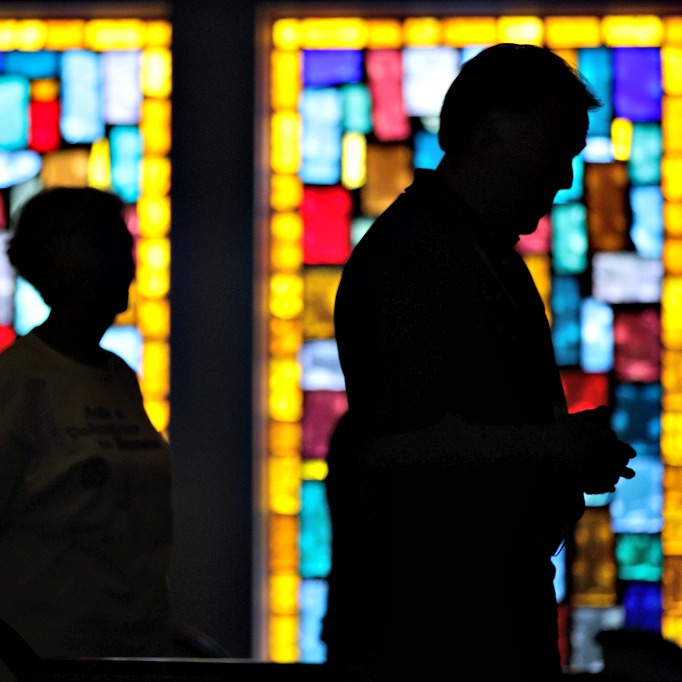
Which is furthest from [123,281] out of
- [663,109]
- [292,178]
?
[663,109]

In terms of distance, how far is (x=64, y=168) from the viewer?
15.5ft

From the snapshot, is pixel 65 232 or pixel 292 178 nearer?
pixel 65 232

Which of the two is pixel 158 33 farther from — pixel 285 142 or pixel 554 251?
pixel 554 251

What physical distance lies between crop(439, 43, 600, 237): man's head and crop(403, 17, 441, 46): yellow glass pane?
3.37m

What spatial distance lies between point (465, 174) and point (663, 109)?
11.2 feet

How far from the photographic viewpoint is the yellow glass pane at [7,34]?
15.6 ft

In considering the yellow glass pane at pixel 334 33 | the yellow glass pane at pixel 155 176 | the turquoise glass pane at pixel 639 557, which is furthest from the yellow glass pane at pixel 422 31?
the turquoise glass pane at pixel 639 557

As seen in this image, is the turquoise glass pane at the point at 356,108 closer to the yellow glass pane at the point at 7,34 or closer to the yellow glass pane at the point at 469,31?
the yellow glass pane at the point at 469,31

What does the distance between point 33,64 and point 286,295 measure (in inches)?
47.3

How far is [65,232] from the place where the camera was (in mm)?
2049

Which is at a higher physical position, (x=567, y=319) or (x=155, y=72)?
(x=155, y=72)

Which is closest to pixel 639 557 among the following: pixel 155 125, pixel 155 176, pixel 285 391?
pixel 285 391

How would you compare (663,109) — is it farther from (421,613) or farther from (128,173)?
(421,613)

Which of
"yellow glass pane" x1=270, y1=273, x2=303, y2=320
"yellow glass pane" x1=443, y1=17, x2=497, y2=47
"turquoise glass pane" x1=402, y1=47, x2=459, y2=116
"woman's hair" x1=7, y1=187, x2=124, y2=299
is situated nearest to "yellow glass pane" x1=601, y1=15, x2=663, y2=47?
"yellow glass pane" x1=443, y1=17, x2=497, y2=47
